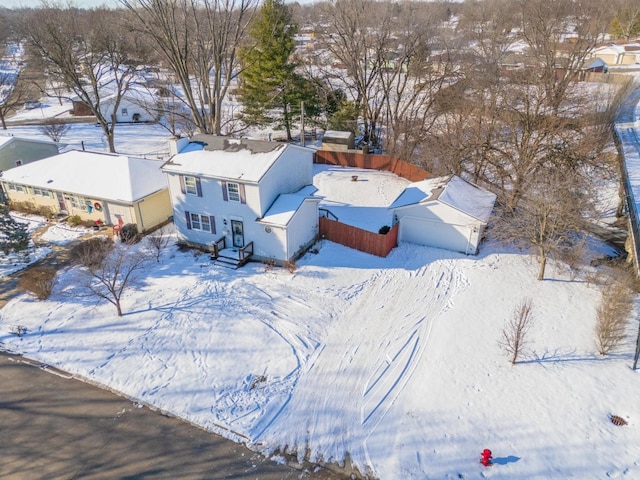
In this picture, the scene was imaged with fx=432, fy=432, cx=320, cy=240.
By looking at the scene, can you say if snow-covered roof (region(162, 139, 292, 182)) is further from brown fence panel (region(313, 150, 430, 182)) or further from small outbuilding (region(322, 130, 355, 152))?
small outbuilding (region(322, 130, 355, 152))

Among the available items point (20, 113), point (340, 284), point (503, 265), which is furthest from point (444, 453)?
point (20, 113)

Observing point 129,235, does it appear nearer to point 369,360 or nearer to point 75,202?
point 75,202

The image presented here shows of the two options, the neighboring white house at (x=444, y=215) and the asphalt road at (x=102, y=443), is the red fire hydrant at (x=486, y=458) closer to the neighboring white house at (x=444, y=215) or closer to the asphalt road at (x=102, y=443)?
the asphalt road at (x=102, y=443)

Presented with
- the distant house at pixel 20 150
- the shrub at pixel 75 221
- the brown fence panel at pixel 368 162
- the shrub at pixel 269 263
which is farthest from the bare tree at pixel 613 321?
the distant house at pixel 20 150

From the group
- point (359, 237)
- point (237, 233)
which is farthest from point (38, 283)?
point (359, 237)

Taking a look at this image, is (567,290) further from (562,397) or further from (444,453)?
(444,453)
